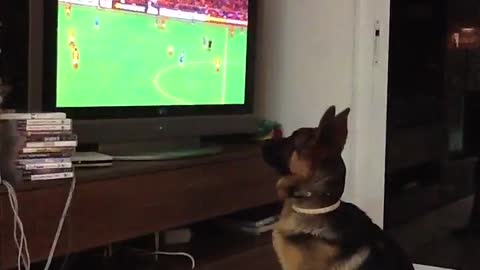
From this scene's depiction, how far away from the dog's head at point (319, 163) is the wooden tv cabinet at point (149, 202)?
0.38 meters

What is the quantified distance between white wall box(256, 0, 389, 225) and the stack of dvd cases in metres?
1.31

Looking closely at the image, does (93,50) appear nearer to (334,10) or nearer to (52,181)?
(52,181)

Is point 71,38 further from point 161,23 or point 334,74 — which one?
point 334,74

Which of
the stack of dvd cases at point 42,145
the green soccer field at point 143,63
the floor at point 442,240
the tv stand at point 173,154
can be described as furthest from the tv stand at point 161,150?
the floor at point 442,240

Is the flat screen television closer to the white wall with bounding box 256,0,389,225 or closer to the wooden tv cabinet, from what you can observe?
the wooden tv cabinet

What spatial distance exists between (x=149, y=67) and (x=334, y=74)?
112 centimetres

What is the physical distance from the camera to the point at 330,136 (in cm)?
218

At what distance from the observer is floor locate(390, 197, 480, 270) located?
11.1 ft

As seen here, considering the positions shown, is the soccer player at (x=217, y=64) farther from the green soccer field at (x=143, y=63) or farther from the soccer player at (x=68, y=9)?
the soccer player at (x=68, y=9)

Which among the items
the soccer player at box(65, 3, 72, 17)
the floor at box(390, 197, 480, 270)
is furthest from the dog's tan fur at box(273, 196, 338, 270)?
the floor at box(390, 197, 480, 270)

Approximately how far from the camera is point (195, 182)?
2492mm

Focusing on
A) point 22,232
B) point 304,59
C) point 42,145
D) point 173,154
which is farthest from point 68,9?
point 304,59

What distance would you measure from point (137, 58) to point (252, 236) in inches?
37.4

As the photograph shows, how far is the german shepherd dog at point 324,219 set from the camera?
2.16m
